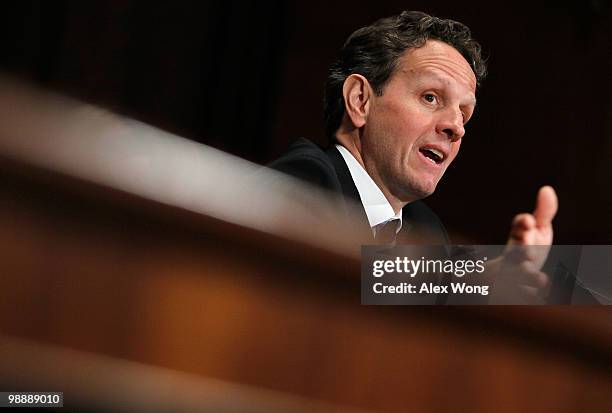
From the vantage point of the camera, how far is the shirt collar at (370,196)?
124cm

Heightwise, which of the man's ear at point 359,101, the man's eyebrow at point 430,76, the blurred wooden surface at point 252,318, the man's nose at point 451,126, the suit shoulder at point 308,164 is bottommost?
the blurred wooden surface at point 252,318

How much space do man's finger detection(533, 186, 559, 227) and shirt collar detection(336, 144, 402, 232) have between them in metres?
0.18

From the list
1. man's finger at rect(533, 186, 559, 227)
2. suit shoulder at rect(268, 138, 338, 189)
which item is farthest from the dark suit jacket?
man's finger at rect(533, 186, 559, 227)

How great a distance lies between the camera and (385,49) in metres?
1.25

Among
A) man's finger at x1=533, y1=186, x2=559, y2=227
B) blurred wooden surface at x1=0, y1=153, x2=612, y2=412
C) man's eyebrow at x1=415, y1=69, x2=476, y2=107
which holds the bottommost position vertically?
blurred wooden surface at x1=0, y1=153, x2=612, y2=412

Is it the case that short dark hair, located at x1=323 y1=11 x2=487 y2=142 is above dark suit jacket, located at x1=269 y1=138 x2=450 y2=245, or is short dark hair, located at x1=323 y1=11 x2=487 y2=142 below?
above

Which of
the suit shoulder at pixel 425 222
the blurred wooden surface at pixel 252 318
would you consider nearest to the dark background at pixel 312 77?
the suit shoulder at pixel 425 222

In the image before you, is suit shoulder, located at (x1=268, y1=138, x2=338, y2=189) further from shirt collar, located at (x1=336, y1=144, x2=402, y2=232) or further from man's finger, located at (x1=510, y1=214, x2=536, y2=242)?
man's finger, located at (x1=510, y1=214, x2=536, y2=242)

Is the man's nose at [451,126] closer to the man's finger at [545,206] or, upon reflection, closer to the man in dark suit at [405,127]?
the man in dark suit at [405,127]

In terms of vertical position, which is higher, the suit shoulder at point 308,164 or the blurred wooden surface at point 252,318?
the suit shoulder at point 308,164

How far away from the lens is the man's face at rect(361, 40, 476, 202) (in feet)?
4.02

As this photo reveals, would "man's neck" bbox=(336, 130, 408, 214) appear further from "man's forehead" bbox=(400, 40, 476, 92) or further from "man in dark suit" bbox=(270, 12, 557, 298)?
"man's forehead" bbox=(400, 40, 476, 92)

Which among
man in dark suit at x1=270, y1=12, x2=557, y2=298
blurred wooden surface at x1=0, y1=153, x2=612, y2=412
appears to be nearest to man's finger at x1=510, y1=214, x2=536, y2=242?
man in dark suit at x1=270, y1=12, x2=557, y2=298

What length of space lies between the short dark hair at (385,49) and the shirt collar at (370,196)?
1.6 inches
